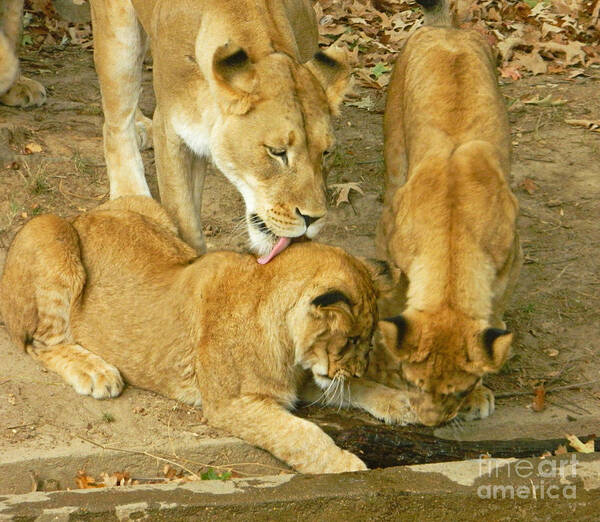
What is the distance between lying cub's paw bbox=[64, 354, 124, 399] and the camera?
5.36 metres

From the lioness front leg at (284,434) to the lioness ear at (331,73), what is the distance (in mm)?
1626

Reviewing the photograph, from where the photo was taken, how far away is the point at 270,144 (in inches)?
208

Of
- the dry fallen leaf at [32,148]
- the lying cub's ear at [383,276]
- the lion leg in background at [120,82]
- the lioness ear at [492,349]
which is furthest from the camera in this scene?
the dry fallen leaf at [32,148]

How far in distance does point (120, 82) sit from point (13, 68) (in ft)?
5.14

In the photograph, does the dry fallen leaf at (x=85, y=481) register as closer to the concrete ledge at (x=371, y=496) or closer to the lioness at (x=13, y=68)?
the concrete ledge at (x=371, y=496)

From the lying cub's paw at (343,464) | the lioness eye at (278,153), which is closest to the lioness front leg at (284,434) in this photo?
the lying cub's paw at (343,464)

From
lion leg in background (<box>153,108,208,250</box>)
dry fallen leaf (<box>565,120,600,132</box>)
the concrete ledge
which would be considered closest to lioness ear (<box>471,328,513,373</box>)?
the concrete ledge

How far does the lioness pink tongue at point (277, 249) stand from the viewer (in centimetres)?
523

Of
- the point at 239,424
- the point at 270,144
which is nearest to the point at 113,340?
the point at 239,424

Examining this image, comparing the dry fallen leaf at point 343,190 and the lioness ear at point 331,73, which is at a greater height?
the lioness ear at point 331,73

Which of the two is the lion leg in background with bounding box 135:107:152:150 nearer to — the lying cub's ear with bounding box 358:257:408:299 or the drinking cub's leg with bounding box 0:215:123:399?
the drinking cub's leg with bounding box 0:215:123:399

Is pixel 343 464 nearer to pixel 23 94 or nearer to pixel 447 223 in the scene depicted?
pixel 447 223

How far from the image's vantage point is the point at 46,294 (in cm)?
560

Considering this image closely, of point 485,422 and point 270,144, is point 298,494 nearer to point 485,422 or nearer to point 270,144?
point 485,422
